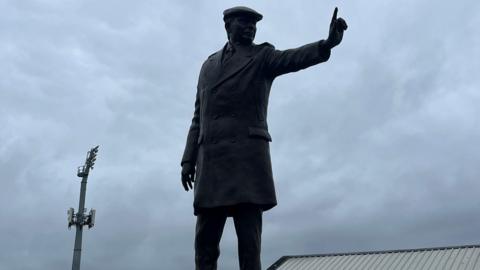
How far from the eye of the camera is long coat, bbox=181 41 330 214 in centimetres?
635

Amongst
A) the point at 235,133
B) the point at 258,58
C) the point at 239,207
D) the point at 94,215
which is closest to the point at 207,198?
the point at 239,207

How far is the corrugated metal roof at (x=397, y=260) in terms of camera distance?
92.8 feet

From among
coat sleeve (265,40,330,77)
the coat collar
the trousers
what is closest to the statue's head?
the coat collar

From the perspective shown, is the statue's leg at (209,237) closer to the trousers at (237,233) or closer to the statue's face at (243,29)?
the trousers at (237,233)

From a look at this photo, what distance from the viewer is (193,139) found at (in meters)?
7.13

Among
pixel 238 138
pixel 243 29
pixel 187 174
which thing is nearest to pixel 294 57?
pixel 243 29

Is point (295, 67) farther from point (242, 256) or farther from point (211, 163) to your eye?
point (242, 256)

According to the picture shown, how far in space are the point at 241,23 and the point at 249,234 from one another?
2522 mm

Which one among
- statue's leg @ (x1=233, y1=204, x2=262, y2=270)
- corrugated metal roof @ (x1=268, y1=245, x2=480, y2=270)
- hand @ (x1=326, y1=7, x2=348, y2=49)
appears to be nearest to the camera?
hand @ (x1=326, y1=7, x2=348, y2=49)

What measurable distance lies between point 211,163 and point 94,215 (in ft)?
79.5

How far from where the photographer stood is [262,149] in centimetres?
655

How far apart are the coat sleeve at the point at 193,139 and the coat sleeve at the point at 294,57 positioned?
1.08m

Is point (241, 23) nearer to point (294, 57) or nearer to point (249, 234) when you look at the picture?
point (294, 57)

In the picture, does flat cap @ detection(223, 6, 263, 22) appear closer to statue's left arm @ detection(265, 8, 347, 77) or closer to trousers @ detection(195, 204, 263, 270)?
statue's left arm @ detection(265, 8, 347, 77)
